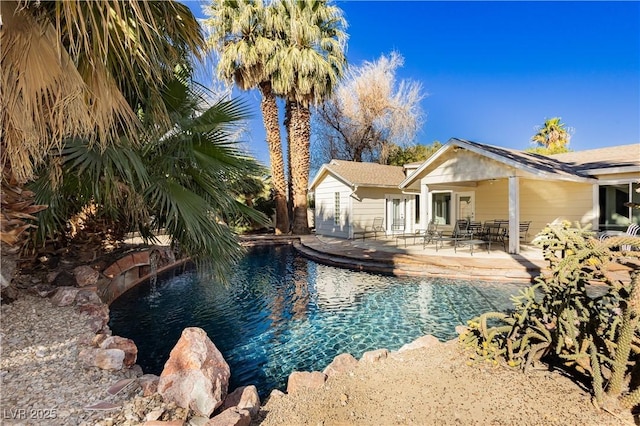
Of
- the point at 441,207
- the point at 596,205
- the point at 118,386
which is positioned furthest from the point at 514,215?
the point at 118,386

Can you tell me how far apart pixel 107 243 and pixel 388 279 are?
7413 millimetres

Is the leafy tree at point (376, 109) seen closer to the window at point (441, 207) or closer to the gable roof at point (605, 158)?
the window at point (441, 207)

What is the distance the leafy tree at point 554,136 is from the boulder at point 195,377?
32.9 meters

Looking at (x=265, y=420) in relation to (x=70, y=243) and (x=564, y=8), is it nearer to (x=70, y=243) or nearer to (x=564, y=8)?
(x=70, y=243)

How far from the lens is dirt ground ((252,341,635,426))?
8.89 ft

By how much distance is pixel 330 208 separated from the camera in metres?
19.2

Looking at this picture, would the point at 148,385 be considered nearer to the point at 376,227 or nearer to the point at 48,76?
the point at 48,76

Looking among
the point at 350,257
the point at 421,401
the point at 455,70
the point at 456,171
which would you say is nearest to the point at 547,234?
the point at 421,401

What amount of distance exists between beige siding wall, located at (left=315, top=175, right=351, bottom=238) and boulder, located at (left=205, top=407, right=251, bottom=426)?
49.4 ft

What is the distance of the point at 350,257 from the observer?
11836 mm

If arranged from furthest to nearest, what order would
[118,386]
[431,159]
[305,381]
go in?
[431,159] → [305,381] → [118,386]

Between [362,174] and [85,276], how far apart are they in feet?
46.8

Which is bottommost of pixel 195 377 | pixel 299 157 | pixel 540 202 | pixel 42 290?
pixel 195 377

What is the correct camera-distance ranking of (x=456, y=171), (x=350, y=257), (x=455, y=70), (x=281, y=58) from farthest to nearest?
(x=455, y=70) < (x=281, y=58) < (x=456, y=171) < (x=350, y=257)
